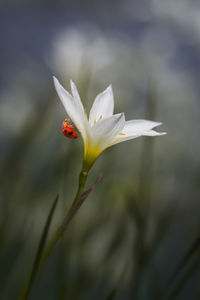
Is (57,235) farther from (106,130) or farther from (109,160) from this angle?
(109,160)

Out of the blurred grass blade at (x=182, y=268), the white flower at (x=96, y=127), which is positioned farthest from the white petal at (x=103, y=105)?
the blurred grass blade at (x=182, y=268)

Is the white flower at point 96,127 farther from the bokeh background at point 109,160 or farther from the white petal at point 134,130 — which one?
the bokeh background at point 109,160

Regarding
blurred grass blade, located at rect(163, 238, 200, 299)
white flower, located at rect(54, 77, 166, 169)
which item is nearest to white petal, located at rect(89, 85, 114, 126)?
white flower, located at rect(54, 77, 166, 169)

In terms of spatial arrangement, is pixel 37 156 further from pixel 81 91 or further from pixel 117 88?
pixel 117 88

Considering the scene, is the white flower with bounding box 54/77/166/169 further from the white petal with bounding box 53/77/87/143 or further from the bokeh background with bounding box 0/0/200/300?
the bokeh background with bounding box 0/0/200/300

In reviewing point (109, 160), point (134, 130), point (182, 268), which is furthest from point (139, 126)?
point (109, 160)

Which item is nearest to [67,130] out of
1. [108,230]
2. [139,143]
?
[108,230]
